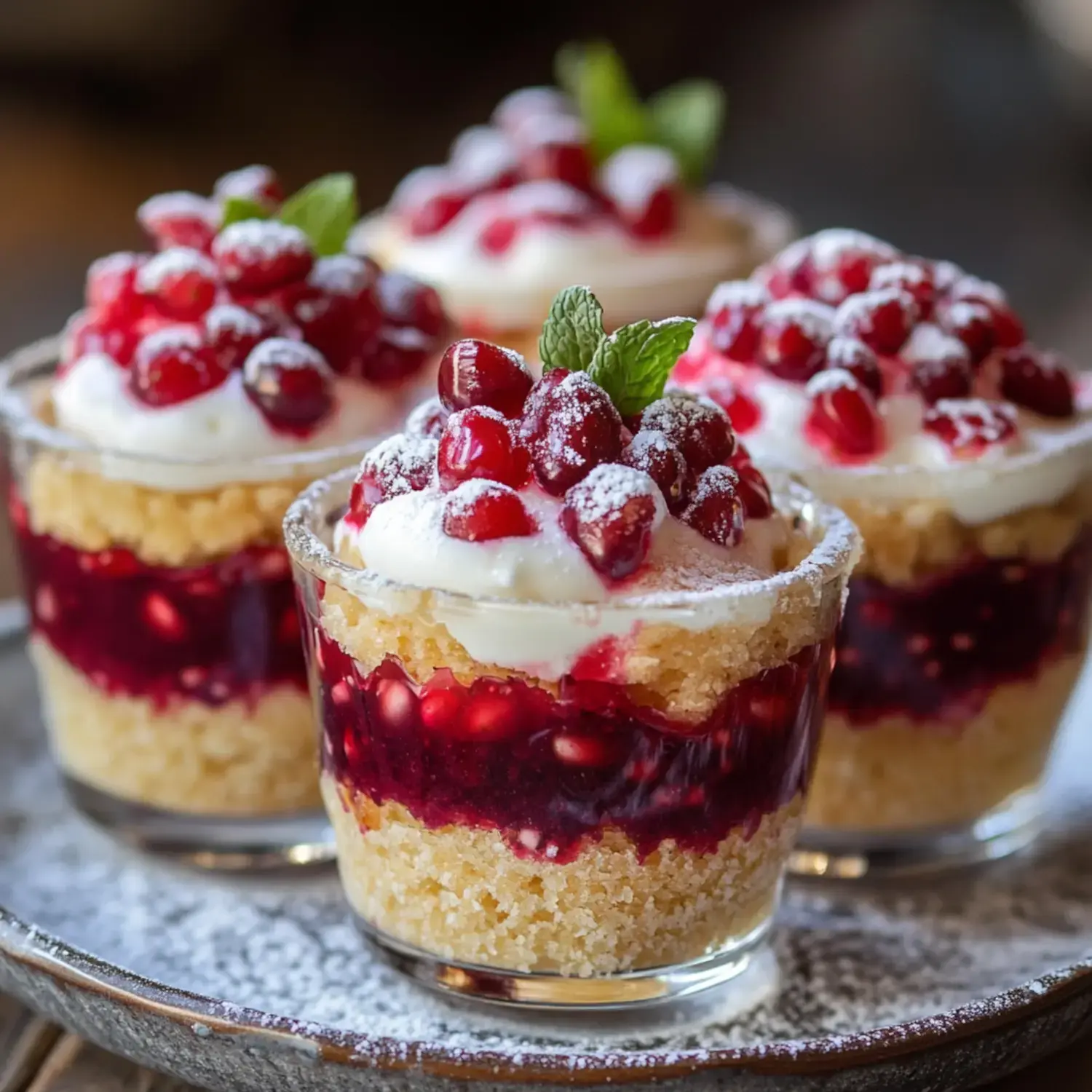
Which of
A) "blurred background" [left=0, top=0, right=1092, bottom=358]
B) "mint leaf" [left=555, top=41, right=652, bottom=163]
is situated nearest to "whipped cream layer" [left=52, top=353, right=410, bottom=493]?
"mint leaf" [left=555, top=41, right=652, bottom=163]

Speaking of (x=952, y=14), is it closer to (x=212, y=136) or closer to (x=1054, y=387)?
(x=212, y=136)

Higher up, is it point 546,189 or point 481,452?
point 481,452

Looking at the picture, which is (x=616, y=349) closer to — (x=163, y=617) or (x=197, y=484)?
(x=197, y=484)

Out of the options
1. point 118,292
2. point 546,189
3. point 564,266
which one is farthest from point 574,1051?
point 546,189

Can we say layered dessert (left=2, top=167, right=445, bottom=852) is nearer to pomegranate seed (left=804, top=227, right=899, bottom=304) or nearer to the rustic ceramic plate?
the rustic ceramic plate

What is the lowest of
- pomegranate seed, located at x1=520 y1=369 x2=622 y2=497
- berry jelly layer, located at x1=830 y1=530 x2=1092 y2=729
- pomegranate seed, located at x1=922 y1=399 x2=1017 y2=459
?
berry jelly layer, located at x1=830 y1=530 x2=1092 y2=729

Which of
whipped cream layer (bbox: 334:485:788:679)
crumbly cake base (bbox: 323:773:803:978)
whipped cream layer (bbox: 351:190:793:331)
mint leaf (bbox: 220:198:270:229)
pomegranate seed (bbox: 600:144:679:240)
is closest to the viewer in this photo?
whipped cream layer (bbox: 334:485:788:679)
